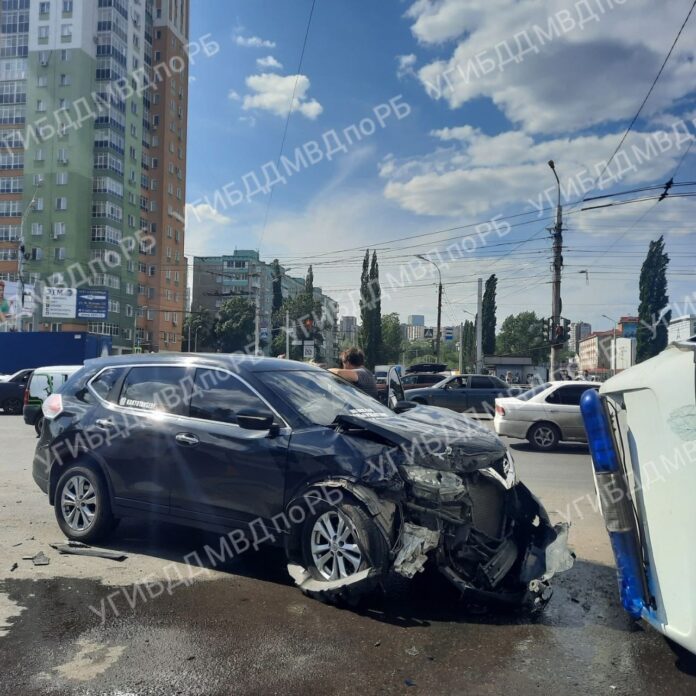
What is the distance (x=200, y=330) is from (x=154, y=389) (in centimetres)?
8061

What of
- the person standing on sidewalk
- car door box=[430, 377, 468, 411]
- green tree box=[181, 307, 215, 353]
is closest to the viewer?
the person standing on sidewalk

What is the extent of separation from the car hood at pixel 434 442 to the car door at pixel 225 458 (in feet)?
2.11

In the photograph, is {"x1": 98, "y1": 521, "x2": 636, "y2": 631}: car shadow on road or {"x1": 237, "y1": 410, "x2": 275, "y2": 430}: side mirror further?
{"x1": 237, "y1": 410, "x2": 275, "y2": 430}: side mirror

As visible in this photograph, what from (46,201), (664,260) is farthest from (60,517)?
(46,201)

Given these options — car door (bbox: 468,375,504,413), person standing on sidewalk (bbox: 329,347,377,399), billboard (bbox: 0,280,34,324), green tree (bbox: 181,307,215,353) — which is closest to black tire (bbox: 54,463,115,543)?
person standing on sidewalk (bbox: 329,347,377,399)

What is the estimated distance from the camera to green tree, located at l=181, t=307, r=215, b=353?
8250 centimetres

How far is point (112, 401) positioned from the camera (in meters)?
5.70

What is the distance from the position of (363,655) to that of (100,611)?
1.82 metres

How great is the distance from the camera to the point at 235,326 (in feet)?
248

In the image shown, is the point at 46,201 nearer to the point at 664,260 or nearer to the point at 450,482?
the point at 664,260

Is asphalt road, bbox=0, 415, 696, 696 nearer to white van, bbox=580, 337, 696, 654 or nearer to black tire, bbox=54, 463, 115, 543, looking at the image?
black tire, bbox=54, 463, 115, 543

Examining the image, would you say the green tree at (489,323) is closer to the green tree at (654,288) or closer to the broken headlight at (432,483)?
the green tree at (654,288)

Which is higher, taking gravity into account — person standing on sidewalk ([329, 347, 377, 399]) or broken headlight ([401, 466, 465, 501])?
person standing on sidewalk ([329, 347, 377, 399])

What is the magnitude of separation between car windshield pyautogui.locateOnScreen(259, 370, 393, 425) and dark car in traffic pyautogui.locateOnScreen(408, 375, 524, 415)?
47.8ft
